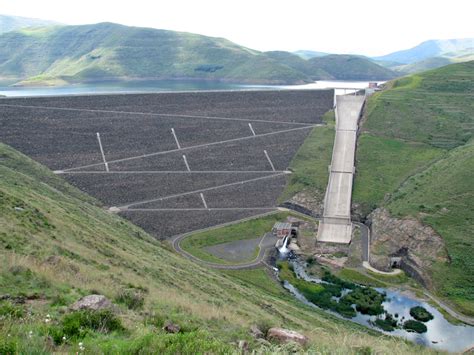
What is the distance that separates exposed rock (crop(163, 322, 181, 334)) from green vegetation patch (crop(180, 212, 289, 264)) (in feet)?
105

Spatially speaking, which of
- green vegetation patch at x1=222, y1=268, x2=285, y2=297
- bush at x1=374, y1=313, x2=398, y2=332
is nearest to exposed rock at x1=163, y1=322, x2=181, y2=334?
green vegetation patch at x1=222, y1=268, x2=285, y2=297

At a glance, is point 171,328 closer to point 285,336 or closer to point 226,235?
point 285,336

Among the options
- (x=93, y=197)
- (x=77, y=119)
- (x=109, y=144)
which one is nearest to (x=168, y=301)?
(x=93, y=197)

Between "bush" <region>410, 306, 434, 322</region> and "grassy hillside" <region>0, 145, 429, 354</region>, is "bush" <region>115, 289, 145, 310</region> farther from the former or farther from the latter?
"bush" <region>410, 306, 434, 322</region>

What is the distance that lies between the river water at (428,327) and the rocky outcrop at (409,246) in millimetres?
3481

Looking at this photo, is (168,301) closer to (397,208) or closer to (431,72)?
(397,208)

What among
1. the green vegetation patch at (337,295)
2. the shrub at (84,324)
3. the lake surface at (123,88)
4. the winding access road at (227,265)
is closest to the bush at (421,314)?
the green vegetation patch at (337,295)

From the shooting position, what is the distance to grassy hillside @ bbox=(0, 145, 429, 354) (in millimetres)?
9219

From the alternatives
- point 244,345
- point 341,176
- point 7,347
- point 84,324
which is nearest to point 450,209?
point 341,176

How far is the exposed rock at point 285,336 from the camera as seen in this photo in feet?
39.6

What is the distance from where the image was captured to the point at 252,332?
13.6 metres

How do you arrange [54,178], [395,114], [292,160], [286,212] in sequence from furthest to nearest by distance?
[395,114], [292,160], [286,212], [54,178]

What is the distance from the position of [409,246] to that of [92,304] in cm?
4100

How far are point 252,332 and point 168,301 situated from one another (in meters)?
3.79
